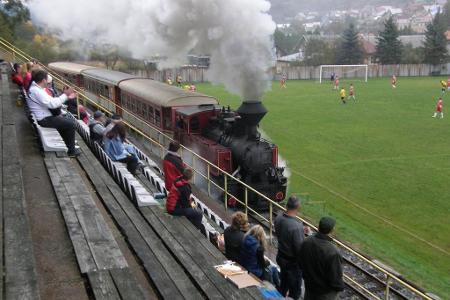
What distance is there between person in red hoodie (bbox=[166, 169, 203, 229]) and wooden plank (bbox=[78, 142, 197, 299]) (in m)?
0.49

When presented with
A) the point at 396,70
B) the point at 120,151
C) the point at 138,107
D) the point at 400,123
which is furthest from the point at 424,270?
the point at 396,70

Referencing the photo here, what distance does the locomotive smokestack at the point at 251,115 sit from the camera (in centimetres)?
1276

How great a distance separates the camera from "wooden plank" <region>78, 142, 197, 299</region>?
16.2 feet

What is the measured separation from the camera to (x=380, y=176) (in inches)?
722

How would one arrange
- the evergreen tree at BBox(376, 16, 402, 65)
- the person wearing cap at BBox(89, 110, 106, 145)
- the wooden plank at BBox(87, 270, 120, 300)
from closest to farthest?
the wooden plank at BBox(87, 270, 120, 300)
the person wearing cap at BBox(89, 110, 106, 145)
the evergreen tree at BBox(376, 16, 402, 65)

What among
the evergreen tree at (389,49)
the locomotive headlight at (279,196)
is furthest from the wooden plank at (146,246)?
the evergreen tree at (389,49)

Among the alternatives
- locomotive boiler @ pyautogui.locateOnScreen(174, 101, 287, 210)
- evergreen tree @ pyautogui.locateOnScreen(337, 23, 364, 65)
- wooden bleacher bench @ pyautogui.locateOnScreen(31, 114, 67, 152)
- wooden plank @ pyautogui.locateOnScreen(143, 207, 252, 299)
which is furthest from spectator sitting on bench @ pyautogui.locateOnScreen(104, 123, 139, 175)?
evergreen tree @ pyautogui.locateOnScreen(337, 23, 364, 65)

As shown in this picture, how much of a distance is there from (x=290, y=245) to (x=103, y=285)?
2.66 meters

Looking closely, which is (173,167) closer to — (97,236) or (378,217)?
(97,236)

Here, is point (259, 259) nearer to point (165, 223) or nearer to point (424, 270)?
point (165, 223)

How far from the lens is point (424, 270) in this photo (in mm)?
11109

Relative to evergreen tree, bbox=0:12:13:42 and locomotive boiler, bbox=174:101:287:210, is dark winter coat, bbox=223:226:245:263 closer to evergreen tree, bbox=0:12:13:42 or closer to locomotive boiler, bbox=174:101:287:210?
locomotive boiler, bbox=174:101:287:210

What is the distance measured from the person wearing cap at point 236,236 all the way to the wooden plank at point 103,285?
1.91 meters

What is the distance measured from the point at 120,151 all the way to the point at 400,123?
942 inches
